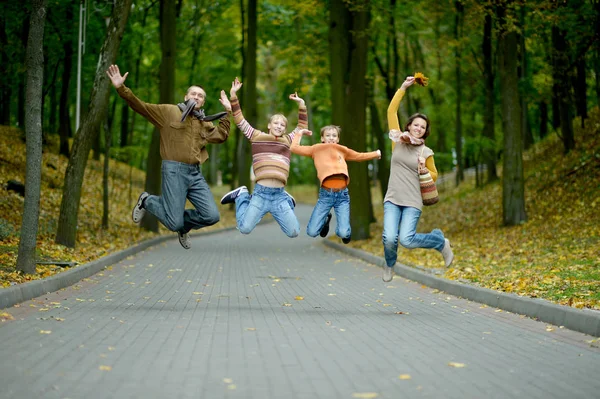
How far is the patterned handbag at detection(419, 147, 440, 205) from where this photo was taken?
10.4m

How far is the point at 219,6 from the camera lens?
135 ft

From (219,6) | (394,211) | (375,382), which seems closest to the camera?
(375,382)

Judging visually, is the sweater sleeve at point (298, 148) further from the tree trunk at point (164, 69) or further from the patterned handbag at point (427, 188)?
the tree trunk at point (164, 69)

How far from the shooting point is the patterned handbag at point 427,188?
10352 mm

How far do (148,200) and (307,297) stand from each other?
2.98 metres

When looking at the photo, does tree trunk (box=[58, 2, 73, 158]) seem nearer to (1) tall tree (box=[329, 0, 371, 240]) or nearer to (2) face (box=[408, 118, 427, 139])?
(1) tall tree (box=[329, 0, 371, 240])

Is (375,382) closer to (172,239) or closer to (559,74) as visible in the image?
(172,239)

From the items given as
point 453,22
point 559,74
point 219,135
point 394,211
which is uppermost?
point 453,22

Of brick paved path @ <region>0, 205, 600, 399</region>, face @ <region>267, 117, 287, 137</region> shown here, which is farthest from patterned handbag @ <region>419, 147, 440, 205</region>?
face @ <region>267, 117, 287, 137</region>

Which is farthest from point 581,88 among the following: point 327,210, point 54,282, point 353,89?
point 54,282

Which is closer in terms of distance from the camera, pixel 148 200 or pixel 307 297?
pixel 148 200

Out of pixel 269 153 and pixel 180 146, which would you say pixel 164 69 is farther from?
pixel 269 153

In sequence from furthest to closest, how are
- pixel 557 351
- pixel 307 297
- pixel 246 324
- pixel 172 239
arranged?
pixel 172 239
pixel 307 297
pixel 246 324
pixel 557 351

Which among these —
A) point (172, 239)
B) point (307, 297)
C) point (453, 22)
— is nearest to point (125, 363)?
point (307, 297)
